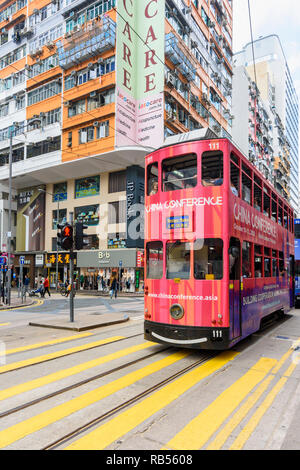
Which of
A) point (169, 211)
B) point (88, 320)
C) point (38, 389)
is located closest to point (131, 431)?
point (38, 389)

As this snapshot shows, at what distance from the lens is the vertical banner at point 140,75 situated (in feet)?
102

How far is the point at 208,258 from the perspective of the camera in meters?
7.18

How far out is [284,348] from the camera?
8.62 m

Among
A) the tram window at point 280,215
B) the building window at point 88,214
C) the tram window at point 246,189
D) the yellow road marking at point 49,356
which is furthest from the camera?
the building window at point 88,214

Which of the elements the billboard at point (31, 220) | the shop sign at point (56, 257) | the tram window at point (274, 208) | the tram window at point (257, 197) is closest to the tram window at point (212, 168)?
the tram window at point (257, 197)

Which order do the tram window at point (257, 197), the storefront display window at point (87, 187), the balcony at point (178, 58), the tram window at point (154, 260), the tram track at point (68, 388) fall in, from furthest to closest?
the storefront display window at point (87, 187) < the balcony at point (178, 58) < the tram window at point (257, 197) < the tram window at point (154, 260) < the tram track at point (68, 388)

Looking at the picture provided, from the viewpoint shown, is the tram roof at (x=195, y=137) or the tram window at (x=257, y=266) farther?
the tram window at (x=257, y=266)

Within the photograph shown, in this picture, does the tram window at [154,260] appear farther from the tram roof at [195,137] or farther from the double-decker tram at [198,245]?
the tram roof at [195,137]

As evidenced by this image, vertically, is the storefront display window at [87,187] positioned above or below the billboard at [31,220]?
above

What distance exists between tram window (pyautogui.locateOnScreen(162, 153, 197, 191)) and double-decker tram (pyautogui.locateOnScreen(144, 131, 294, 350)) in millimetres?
21

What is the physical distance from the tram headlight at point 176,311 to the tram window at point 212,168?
261 centimetres

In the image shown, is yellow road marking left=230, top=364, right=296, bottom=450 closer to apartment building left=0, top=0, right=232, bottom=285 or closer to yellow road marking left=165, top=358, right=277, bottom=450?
yellow road marking left=165, top=358, right=277, bottom=450

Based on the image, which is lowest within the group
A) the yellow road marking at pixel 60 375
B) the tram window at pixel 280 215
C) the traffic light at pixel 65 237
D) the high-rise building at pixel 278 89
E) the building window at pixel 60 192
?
the yellow road marking at pixel 60 375

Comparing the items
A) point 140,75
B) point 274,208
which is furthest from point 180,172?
point 140,75
